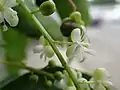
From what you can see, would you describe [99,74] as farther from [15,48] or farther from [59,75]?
[15,48]

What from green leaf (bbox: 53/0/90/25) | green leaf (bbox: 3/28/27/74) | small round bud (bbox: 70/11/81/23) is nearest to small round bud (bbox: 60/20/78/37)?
small round bud (bbox: 70/11/81/23)

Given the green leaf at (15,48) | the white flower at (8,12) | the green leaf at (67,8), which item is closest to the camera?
the white flower at (8,12)

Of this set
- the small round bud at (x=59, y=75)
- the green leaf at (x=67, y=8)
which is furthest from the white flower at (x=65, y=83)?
the green leaf at (x=67, y=8)

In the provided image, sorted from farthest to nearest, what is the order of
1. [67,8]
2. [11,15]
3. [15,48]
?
[15,48] < [67,8] < [11,15]

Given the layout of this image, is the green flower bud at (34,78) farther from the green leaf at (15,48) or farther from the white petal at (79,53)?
the green leaf at (15,48)

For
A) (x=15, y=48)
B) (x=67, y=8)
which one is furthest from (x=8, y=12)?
(x=15, y=48)

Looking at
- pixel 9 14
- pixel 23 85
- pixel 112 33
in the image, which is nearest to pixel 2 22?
pixel 9 14

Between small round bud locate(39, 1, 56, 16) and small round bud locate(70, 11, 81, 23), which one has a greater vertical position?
small round bud locate(39, 1, 56, 16)

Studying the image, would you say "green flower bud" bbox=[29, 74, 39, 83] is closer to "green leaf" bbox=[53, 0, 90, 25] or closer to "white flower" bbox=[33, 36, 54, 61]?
"white flower" bbox=[33, 36, 54, 61]

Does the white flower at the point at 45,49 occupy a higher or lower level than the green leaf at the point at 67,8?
higher

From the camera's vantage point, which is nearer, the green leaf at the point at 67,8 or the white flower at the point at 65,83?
the white flower at the point at 65,83

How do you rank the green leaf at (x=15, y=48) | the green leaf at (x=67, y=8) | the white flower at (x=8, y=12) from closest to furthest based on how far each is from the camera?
1. the white flower at (x=8, y=12)
2. the green leaf at (x=67, y=8)
3. the green leaf at (x=15, y=48)
